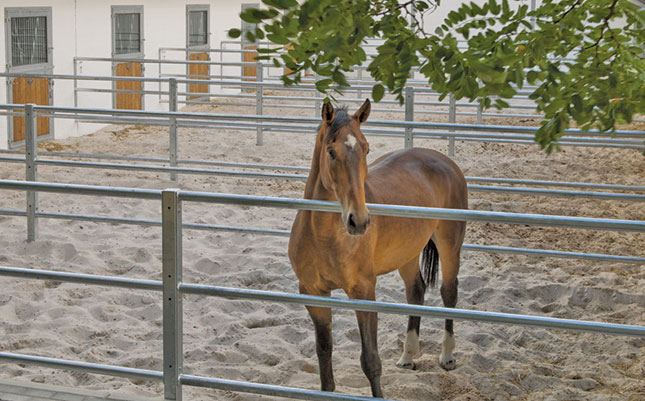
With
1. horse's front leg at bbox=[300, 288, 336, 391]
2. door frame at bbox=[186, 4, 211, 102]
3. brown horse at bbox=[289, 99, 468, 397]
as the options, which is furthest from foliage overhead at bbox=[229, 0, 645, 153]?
door frame at bbox=[186, 4, 211, 102]

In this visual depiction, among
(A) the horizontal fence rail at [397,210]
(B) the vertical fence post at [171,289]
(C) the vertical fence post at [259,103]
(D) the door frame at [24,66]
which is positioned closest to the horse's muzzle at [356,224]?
(A) the horizontal fence rail at [397,210]

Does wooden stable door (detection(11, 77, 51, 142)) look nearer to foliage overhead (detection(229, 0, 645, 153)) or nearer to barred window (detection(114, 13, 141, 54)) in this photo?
barred window (detection(114, 13, 141, 54))

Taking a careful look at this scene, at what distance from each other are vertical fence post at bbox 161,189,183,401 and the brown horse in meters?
0.58

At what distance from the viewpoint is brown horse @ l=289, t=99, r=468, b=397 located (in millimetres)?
3174

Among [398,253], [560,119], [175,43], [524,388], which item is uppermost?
[175,43]

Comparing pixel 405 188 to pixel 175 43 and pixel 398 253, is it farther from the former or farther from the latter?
pixel 175 43

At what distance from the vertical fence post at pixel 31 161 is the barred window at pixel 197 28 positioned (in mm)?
9805

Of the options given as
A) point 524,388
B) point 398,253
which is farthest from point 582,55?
point 524,388

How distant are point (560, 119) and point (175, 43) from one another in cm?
1351

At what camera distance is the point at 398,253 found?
Answer: 3922mm

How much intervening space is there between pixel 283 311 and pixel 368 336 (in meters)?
1.56

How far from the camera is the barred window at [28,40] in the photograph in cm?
1031

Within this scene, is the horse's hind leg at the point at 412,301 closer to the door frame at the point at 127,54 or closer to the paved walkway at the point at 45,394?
the paved walkway at the point at 45,394

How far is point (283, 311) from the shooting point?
493 cm
